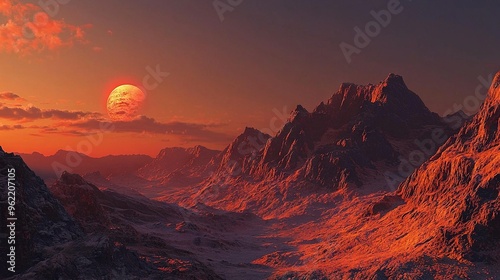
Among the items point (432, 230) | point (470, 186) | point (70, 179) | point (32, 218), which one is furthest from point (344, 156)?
point (32, 218)

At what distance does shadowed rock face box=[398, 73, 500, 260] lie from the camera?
58156mm

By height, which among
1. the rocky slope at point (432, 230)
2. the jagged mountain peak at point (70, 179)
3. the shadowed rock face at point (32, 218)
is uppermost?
the jagged mountain peak at point (70, 179)

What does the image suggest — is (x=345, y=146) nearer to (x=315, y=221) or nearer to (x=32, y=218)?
(x=315, y=221)

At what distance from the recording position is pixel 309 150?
7451 inches

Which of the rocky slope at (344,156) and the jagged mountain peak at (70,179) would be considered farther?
the rocky slope at (344,156)

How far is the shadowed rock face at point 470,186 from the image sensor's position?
58156mm

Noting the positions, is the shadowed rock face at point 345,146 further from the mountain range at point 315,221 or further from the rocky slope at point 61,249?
the rocky slope at point 61,249

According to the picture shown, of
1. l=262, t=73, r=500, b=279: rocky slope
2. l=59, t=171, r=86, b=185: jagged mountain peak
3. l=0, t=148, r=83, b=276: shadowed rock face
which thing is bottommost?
l=262, t=73, r=500, b=279: rocky slope

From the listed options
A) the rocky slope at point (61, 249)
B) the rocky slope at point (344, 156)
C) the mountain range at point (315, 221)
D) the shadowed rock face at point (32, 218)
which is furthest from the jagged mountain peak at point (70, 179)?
the rocky slope at point (344, 156)

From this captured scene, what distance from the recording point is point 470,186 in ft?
226

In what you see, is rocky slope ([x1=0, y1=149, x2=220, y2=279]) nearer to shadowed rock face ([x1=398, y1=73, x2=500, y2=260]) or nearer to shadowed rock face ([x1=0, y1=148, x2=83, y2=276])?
shadowed rock face ([x1=0, y1=148, x2=83, y2=276])

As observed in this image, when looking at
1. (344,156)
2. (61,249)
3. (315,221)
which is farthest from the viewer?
(344,156)

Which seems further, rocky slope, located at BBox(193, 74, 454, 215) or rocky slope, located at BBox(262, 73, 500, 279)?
rocky slope, located at BBox(193, 74, 454, 215)

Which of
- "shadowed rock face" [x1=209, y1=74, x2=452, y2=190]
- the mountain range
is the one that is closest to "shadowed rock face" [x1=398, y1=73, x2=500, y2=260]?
the mountain range
